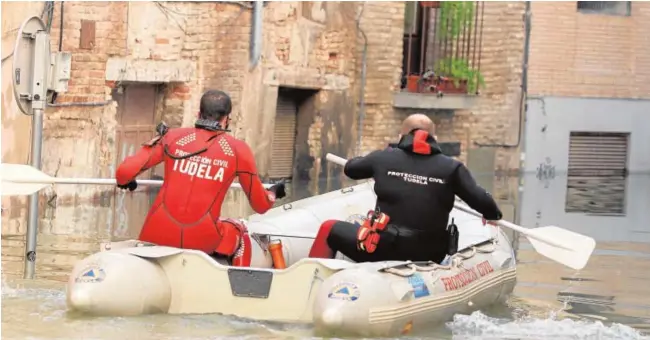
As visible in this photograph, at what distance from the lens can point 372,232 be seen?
9023 millimetres

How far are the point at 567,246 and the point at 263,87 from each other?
10.5 metres

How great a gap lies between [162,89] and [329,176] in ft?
13.5

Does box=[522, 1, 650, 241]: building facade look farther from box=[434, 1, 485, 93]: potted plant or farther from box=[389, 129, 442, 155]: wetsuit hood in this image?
box=[389, 129, 442, 155]: wetsuit hood

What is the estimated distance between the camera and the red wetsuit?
8.73 meters

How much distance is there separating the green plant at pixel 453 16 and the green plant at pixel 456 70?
439 millimetres

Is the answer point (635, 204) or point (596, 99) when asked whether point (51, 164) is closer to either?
point (635, 204)

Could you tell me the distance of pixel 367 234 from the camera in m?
9.02

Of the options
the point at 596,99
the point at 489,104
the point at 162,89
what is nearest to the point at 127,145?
the point at 162,89

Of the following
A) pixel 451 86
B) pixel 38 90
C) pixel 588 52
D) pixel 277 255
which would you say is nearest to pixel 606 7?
pixel 588 52

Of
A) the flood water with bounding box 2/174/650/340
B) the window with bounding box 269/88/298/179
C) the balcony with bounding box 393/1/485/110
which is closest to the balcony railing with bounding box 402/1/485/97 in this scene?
the balcony with bounding box 393/1/485/110

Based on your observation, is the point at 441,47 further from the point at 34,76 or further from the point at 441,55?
the point at 34,76

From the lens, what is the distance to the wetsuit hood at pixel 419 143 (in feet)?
29.6

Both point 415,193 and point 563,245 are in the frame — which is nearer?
point 415,193

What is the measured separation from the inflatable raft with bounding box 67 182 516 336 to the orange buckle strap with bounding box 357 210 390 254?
0.97 feet
